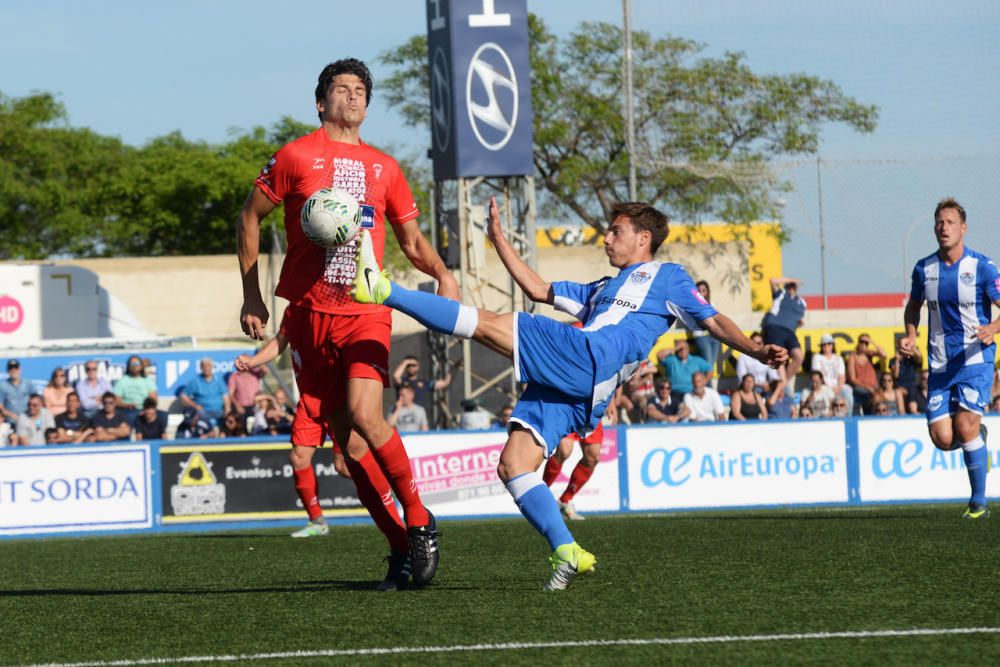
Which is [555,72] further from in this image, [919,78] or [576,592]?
[576,592]

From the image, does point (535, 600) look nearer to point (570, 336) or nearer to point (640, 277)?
point (570, 336)

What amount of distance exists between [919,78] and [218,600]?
72.4ft

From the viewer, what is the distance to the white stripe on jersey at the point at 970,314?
11203 mm

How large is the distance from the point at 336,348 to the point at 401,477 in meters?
0.68

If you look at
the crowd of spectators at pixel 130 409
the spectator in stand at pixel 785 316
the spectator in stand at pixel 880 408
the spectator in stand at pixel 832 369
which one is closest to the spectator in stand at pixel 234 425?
the crowd of spectators at pixel 130 409

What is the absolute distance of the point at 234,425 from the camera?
1806cm

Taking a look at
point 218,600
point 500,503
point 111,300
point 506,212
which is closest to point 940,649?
point 218,600

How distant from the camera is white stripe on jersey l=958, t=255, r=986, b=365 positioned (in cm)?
1120

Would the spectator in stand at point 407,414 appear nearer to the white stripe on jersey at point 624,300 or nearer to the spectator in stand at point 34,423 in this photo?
the spectator in stand at point 34,423

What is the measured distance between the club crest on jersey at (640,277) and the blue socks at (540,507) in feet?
3.29

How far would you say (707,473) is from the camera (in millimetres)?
16875

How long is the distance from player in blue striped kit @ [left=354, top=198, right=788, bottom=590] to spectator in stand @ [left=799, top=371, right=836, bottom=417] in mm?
12204

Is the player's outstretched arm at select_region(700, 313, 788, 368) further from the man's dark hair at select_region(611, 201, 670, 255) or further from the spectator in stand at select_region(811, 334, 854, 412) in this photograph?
the spectator in stand at select_region(811, 334, 854, 412)

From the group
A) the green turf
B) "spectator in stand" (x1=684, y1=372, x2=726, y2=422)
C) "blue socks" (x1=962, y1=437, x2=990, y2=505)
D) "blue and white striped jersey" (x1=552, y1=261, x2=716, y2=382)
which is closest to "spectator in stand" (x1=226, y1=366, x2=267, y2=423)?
"spectator in stand" (x1=684, y1=372, x2=726, y2=422)
